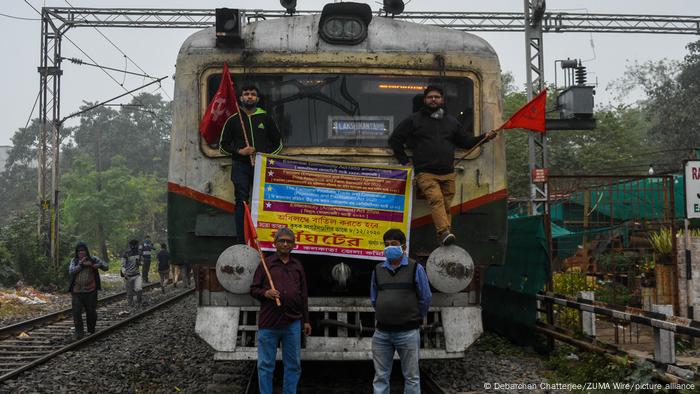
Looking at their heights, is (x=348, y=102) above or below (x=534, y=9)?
below

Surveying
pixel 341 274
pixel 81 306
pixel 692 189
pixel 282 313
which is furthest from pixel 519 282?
pixel 81 306

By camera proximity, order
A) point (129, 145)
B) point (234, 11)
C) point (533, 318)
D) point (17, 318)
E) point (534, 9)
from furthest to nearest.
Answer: point (129, 145) < point (534, 9) < point (17, 318) < point (533, 318) < point (234, 11)

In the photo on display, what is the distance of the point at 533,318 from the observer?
8539mm

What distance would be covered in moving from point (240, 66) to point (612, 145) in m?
34.9

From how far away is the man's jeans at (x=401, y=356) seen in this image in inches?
205

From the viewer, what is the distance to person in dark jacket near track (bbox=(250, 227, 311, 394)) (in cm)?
539

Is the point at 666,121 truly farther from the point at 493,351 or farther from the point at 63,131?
the point at 63,131

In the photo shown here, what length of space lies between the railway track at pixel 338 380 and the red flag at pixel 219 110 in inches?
91.4

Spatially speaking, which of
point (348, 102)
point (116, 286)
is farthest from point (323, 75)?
point (116, 286)

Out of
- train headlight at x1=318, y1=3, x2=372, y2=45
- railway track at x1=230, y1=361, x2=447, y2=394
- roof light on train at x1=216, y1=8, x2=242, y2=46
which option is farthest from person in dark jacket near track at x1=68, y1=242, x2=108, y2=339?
train headlight at x1=318, y1=3, x2=372, y2=45

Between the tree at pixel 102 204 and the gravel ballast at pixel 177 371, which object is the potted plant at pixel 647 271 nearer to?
the gravel ballast at pixel 177 371

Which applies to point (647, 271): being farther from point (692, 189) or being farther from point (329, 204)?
point (329, 204)

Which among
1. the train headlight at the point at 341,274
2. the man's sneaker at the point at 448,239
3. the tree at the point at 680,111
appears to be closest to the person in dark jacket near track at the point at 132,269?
the train headlight at the point at 341,274

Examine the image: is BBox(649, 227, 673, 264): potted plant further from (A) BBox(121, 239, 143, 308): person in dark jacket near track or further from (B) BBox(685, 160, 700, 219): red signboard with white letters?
(A) BBox(121, 239, 143, 308): person in dark jacket near track
